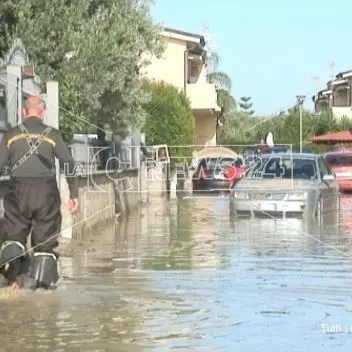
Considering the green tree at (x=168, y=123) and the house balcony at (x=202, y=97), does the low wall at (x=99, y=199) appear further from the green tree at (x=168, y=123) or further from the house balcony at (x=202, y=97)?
the house balcony at (x=202, y=97)

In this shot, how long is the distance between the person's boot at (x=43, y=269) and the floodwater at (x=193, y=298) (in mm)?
141

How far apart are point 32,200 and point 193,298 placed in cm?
183

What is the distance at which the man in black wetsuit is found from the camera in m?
9.72

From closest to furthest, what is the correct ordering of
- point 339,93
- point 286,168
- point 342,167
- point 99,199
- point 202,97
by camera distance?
1. point 99,199
2. point 286,168
3. point 342,167
4. point 202,97
5. point 339,93

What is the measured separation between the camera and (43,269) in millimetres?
9852

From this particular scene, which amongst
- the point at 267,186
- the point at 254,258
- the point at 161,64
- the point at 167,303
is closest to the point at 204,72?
the point at 161,64

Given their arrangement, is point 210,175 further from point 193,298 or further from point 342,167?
point 193,298

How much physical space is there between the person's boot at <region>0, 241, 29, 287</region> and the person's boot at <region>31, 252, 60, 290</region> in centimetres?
16

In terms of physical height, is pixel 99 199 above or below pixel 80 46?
below

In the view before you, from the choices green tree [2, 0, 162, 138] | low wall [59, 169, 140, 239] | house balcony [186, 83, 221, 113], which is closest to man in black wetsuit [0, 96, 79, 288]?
low wall [59, 169, 140, 239]

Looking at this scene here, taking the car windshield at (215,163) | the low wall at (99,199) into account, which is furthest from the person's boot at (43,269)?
the car windshield at (215,163)

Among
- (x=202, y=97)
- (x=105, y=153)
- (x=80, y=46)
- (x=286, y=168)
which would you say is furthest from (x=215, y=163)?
(x=202, y=97)

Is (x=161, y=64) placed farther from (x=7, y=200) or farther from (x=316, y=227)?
(x=7, y=200)

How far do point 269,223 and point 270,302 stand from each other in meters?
9.77
